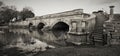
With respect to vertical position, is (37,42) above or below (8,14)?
below

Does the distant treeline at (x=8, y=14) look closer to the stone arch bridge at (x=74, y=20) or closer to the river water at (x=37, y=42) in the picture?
the stone arch bridge at (x=74, y=20)

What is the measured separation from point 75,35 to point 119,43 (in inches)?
150

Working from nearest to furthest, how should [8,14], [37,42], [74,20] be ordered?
[37,42] → [74,20] → [8,14]

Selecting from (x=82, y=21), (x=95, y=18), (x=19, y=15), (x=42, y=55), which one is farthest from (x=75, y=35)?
(x=19, y=15)

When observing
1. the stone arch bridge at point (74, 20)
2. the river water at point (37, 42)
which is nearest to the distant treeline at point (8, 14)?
the stone arch bridge at point (74, 20)

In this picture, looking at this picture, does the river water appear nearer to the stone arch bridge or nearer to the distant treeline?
the stone arch bridge

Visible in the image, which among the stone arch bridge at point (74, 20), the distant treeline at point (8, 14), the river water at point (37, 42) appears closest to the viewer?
the river water at point (37, 42)

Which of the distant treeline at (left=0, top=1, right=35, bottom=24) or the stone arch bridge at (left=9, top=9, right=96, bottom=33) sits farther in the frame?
the distant treeline at (left=0, top=1, right=35, bottom=24)

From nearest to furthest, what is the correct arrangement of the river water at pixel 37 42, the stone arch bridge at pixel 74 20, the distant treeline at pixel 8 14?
the river water at pixel 37 42 < the stone arch bridge at pixel 74 20 < the distant treeline at pixel 8 14

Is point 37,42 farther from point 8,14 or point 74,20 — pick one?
point 8,14

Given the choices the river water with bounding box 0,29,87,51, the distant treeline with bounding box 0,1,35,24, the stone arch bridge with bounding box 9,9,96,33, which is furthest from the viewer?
the distant treeline with bounding box 0,1,35,24

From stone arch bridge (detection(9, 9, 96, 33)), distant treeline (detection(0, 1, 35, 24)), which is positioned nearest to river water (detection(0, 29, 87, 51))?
stone arch bridge (detection(9, 9, 96, 33))

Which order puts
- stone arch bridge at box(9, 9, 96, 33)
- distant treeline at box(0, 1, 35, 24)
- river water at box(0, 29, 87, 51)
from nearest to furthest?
river water at box(0, 29, 87, 51)
stone arch bridge at box(9, 9, 96, 33)
distant treeline at box(0, 1, 35, 24)

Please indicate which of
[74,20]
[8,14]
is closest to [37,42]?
[74,20]
